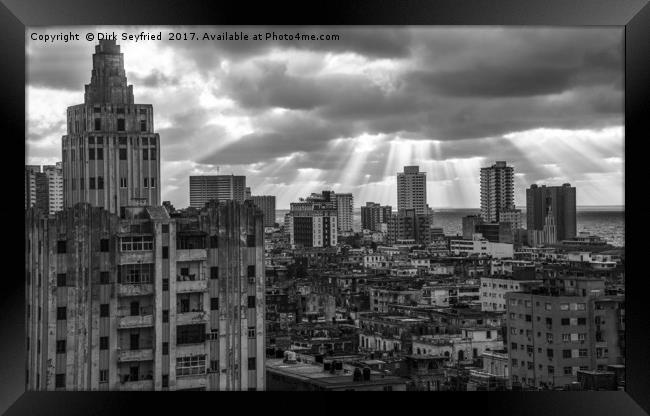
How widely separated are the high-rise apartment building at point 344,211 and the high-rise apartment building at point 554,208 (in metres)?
2.07

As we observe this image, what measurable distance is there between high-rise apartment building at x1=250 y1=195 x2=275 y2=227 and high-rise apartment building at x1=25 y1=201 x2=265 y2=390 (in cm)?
14

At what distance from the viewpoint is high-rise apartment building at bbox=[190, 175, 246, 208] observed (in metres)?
6.86

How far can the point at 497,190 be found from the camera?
30.9 ft

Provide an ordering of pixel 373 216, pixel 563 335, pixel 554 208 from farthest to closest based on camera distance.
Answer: pixel 373 216, pixel 554 208, pixel 563 335

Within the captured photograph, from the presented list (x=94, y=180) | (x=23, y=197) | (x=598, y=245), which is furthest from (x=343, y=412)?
(x=598, y=245)

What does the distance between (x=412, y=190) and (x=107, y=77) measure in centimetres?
330

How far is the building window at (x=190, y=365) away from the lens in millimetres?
6969

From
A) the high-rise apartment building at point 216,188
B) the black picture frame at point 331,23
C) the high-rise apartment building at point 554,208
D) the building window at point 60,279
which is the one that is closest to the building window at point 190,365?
the building window at point 60,279

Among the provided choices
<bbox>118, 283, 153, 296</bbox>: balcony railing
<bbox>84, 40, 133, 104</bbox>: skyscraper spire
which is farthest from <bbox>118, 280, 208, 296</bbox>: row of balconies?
<bbox>84, 40, 133, 104</bbox>: skyscraper spire

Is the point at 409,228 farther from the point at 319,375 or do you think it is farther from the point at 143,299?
the point at 143,299

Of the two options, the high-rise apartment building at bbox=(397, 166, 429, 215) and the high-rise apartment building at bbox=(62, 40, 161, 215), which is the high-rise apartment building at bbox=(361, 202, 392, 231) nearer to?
the high-rise apartment building at bbox=(397, 166, 429, 215)

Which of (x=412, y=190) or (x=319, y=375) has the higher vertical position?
(x=412, y=190)

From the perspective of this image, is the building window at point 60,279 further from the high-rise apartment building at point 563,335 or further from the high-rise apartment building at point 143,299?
the high-rise apartment building at point 563,335

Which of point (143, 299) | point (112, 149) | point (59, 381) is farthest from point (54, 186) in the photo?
point (59, 381)
